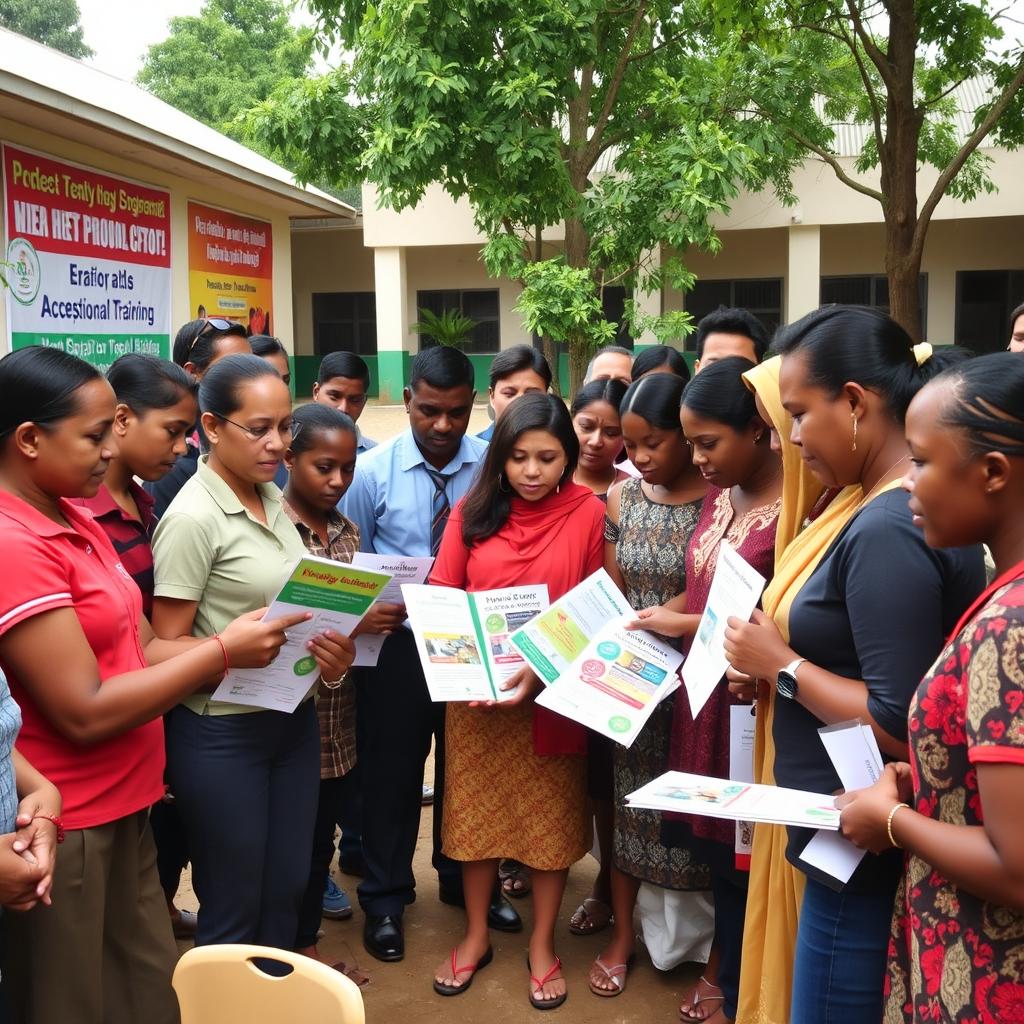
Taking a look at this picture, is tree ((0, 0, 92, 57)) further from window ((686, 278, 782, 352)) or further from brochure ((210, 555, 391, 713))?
brochure ((210, 555, 391, 713))

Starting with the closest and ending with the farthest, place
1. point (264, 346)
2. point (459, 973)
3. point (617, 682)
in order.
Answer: point (617, 682), point (459, 973), point (264, 346)

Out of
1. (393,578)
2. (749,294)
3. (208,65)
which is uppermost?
(208,65)

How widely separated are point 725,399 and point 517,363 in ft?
5.52

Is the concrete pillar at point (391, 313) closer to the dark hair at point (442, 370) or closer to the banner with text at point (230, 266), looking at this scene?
the banner with text at point (230, 266)

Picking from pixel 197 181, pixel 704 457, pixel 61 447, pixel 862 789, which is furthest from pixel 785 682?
pixel 197 181

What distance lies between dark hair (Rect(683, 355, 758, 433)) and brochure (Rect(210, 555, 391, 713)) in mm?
885

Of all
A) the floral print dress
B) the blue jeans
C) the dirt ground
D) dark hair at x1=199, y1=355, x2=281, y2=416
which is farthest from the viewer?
the dirt ground

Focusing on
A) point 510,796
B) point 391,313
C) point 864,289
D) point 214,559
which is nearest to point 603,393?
point 510,796

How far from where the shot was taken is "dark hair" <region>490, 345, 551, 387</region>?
4152 mm

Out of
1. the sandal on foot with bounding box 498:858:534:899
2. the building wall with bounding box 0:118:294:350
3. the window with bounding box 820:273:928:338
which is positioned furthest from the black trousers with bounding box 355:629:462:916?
the window with bounding box 820:273:928:338

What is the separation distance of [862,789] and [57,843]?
4.55ft

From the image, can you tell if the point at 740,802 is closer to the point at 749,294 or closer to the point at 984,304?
the point at 749,294

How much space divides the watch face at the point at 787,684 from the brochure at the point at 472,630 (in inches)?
43.0

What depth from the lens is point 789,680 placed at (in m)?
1.94
